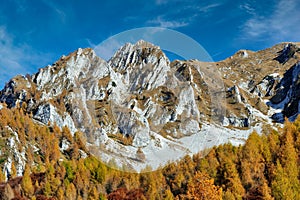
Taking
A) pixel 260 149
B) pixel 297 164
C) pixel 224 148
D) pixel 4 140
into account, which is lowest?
pixel 297 164

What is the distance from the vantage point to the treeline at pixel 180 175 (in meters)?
39.8

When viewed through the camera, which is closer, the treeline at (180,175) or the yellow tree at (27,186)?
the treeline at (180,175)

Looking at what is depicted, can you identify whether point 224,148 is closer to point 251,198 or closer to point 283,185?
point 251,198

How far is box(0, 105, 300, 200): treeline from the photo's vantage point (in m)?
39.8

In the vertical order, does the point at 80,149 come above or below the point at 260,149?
above

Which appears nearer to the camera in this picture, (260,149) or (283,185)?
(283,185)

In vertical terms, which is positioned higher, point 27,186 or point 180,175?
point 27,186

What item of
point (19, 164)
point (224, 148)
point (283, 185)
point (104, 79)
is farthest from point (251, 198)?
point (104, 79)

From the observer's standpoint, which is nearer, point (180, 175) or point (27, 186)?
point (180, 175)

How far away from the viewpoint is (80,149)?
134375mm

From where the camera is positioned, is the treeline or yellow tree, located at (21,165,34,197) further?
yellow tree, located at (21,165,34,197)

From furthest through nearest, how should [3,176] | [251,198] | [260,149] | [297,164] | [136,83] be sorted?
[3,176] < [260,149] < [297,164] < [251,198] < [136,83]

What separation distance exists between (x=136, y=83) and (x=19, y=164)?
110851 millimetres

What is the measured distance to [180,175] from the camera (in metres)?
64.8
